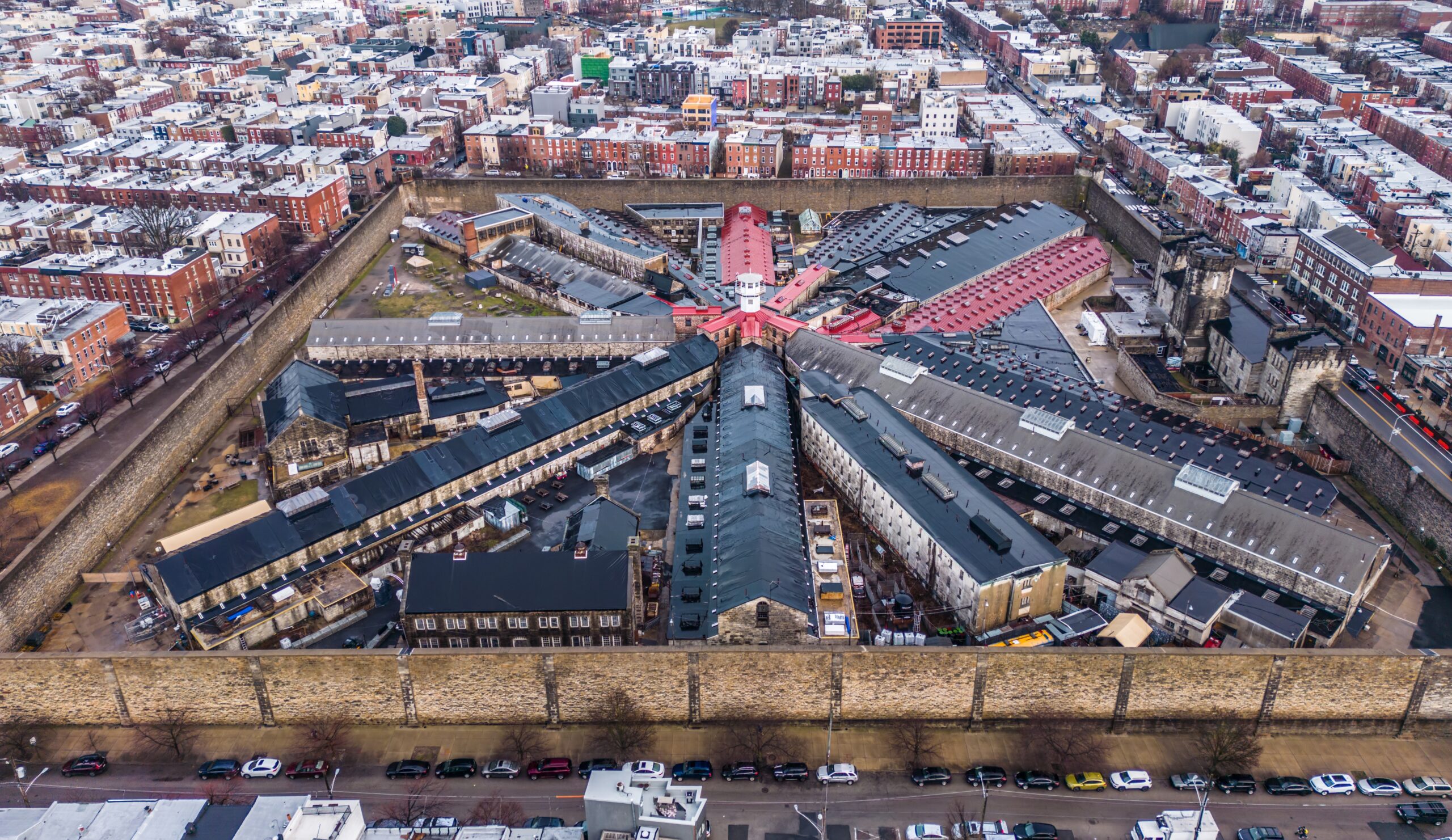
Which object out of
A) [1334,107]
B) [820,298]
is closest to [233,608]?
[820,298]

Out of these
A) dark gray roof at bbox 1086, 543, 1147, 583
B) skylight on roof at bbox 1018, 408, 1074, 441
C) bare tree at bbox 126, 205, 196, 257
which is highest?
bare tree at bbox 126, 205, 196, 257

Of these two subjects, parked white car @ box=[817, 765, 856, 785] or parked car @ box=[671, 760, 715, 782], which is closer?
parked white car @ box=[817, 765, 856, 785]

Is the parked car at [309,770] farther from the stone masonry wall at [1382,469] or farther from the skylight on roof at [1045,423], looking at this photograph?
the stone masonry wall at [1382,469]

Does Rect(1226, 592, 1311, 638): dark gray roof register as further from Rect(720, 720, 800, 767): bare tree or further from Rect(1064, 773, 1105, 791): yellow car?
Rect(720, 720, 800, 767): bare tree

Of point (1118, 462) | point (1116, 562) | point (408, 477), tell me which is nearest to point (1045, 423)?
point (1118, 462)

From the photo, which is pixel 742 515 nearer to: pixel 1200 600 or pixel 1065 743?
pixel 1065 743

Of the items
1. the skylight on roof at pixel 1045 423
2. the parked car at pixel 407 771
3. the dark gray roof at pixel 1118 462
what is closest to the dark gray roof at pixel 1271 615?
the dark gray roof at pixel 1118 462

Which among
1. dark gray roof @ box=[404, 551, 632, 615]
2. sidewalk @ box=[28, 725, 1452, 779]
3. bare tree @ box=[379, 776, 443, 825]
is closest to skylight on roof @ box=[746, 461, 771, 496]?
dark gray roof @ box=[404, 551, 632, 615]

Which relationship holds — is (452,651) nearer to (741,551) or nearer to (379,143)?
(741,551)
